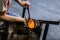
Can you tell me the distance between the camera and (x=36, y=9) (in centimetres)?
352

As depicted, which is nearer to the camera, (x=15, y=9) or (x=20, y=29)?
(x=20, y=29)

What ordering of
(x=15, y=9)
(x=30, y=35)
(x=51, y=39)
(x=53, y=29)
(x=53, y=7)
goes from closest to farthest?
(x=30, y=35)
(x=51, y=39)
(x=53, y=29)
(x=15, y=9)
(x=53, y=7)

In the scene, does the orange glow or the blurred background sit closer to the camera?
the orange glow

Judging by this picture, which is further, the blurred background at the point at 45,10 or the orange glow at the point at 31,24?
the blurred background at the point at 45,10

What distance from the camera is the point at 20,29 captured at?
55.9 inches

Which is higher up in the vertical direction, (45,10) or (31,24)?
(45,10)

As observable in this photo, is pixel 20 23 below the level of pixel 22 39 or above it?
above

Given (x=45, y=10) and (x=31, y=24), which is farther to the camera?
(x=45, y=10)

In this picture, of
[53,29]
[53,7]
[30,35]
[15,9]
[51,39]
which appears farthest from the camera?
[53,7]

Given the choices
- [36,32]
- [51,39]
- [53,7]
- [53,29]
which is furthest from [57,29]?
[36,32]

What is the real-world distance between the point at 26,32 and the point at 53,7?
88.6 inches

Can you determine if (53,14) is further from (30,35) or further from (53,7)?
(30,35)

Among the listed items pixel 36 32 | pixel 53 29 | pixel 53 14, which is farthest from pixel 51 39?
pixel 36 32

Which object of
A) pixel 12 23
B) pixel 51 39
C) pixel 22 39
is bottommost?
pixel 51 39
